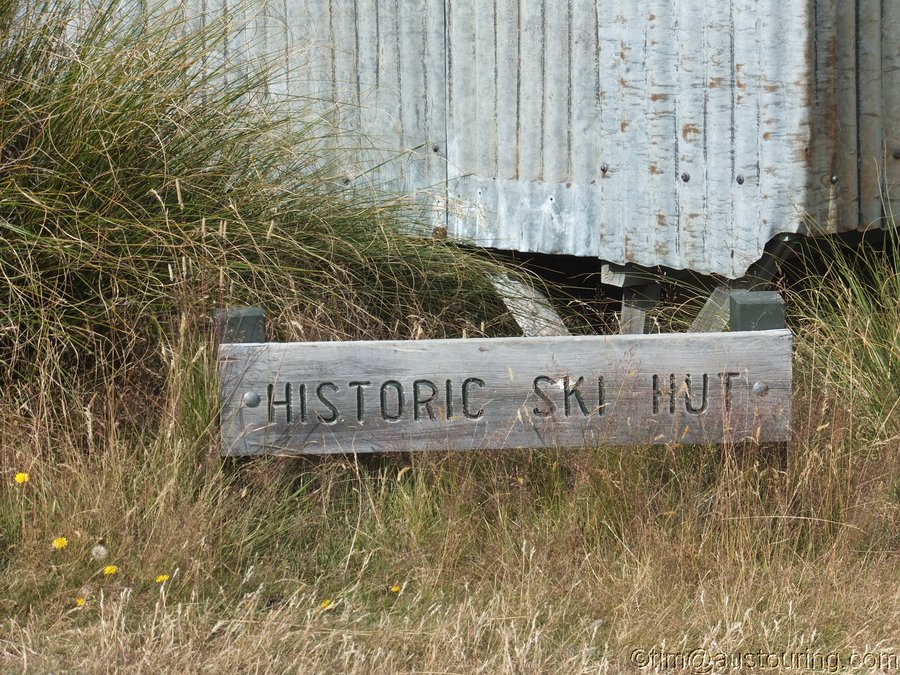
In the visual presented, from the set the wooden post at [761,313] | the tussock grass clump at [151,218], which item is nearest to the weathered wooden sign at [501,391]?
the wooden post at [761,313]

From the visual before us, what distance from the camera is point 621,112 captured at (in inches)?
192

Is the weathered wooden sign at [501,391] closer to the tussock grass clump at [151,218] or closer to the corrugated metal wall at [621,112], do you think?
the tussock grass clump at [151,218]

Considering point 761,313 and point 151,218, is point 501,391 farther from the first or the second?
point 151,218

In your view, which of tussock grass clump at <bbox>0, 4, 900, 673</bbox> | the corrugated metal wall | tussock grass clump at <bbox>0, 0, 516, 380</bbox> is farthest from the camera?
the corrugated metal wall

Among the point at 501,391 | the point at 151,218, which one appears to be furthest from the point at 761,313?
the point at 151,218

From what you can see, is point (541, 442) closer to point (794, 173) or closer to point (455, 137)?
point (794, 173)

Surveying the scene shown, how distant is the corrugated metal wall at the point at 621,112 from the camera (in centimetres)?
446

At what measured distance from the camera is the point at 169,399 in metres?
3.58

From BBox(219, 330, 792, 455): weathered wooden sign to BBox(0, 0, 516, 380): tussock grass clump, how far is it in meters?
0.34

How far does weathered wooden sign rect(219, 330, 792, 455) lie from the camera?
3428 millimetres

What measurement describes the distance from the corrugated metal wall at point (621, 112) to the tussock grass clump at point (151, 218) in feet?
2.74

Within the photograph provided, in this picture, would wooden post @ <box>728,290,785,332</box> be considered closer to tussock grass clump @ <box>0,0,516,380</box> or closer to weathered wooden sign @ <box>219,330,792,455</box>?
weathered wooden sign @ <box>219,330,792,455</box>

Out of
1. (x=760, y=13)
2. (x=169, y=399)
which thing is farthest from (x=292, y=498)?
(x=760, y=13)

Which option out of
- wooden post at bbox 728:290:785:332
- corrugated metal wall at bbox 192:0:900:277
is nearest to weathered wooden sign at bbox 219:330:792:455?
wooden post at bbox 728:290:785:332
